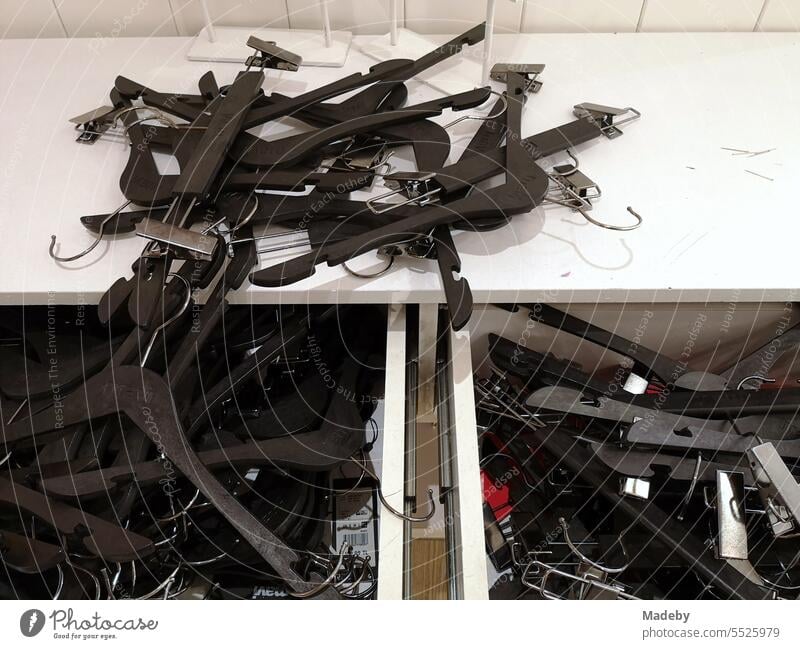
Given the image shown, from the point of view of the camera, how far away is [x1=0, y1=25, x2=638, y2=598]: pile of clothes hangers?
0.57m

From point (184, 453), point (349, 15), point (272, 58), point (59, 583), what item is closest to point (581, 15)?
point (349, 15)

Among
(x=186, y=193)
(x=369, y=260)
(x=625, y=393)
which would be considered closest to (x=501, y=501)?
(x=625, y=393)

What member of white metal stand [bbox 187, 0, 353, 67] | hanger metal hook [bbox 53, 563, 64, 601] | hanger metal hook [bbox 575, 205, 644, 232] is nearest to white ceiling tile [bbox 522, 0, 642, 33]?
white metal stand [bbox 187, 0, 353, 67]

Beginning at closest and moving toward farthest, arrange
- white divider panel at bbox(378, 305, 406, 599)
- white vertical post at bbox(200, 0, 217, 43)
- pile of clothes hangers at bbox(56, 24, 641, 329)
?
white divider panel at bbox(378, 305, 406, 599) → pile of clothes hangers at bbox(56, 24, 641, 329) → white vertical post at bbox(200, 0, 217, 43)

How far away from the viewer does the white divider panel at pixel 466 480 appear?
51cm

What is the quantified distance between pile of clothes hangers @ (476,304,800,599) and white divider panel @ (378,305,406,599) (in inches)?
5.1

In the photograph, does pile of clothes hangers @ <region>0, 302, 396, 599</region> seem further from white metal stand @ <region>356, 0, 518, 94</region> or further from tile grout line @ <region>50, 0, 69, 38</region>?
tile grout line @ <region>50, 0, 69, 38</region>

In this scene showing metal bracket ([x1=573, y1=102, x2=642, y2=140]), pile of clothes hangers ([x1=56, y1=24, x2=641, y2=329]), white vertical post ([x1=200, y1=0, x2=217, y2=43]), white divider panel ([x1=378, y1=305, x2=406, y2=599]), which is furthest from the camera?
white vertical post ([x1=200, y1=0, x2=217, y2=43])

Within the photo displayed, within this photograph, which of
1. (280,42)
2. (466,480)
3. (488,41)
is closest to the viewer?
(466,480)

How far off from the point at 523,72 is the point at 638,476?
1.58 feet

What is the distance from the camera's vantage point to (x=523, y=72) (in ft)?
2.60

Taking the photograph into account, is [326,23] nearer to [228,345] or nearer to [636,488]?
[228,345]

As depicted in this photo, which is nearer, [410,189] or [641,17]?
[410,189]
